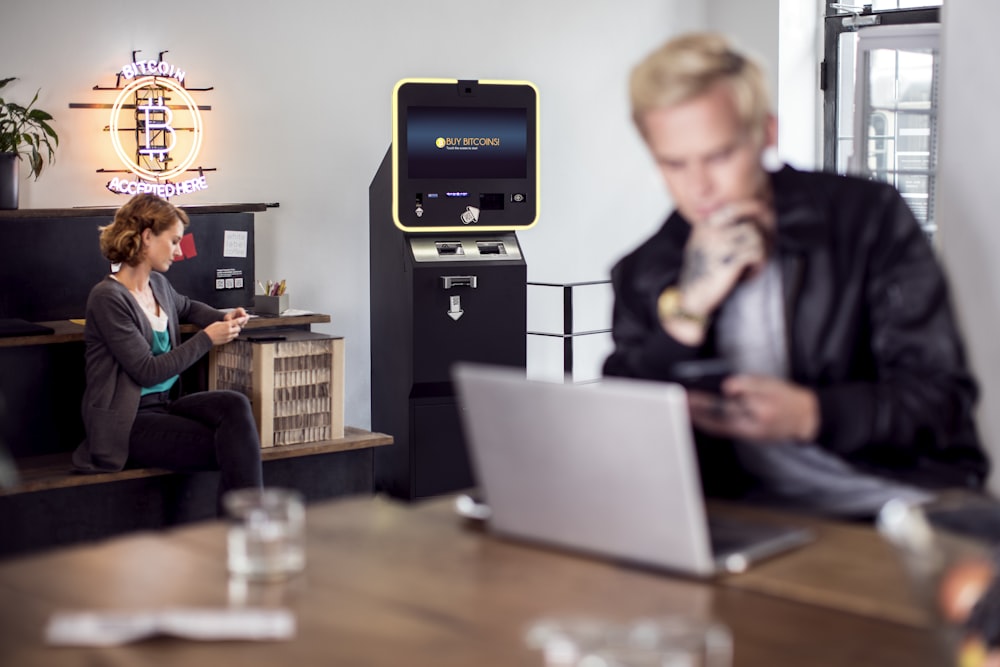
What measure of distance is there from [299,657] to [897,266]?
1.32 meters

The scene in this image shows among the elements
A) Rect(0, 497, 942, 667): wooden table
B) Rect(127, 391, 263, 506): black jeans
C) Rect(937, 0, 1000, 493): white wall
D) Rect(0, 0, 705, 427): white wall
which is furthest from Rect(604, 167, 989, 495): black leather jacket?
Rect(0, 0, 705, 427): white wall

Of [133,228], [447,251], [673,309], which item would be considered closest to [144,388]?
[133,228]

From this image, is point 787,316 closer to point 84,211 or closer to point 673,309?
point 673,309

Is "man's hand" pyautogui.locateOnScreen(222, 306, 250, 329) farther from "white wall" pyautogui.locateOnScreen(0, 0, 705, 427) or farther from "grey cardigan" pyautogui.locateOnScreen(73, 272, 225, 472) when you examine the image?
"white wall" pyautogui.locateOnScreen(0, 0, 705, 427)

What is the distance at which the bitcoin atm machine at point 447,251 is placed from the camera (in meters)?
5.64

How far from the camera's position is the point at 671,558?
175 centimetres

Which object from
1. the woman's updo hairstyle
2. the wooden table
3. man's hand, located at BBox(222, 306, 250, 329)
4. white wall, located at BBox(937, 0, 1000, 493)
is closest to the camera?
the wooden table

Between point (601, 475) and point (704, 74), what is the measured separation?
981 millimetres

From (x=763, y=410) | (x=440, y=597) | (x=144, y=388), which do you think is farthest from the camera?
(x=144, y=388)

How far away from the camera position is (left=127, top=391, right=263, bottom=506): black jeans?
456 centimetres

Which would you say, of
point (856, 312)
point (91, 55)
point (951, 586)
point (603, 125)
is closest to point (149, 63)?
point (91, 55)

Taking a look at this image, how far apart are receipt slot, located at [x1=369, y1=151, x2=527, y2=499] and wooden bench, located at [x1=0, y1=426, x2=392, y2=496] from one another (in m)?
0.43

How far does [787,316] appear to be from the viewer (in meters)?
2.38

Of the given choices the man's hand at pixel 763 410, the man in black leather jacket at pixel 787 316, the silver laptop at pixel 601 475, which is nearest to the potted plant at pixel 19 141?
the man in black leather jacket at pixel 787 316
